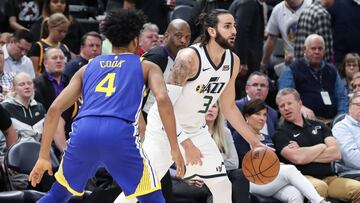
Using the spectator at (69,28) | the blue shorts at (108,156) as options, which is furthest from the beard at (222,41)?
the spectator at (69,28)

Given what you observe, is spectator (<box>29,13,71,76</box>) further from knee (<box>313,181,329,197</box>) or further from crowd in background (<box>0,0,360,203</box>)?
knee (<box>313,181,329,197</box>)

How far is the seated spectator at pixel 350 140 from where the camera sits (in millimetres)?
9219

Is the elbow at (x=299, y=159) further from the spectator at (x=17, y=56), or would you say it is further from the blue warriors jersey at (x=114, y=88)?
the spectator at (x=17, y=56)

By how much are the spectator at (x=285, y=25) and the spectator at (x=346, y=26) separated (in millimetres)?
432

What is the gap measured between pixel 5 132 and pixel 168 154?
2.30 metres

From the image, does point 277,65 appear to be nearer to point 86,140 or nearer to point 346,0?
point 346,0

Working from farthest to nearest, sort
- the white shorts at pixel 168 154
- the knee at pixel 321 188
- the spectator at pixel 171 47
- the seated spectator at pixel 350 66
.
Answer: the seated spectator at pixel 350 66 < the knee at pixel 321 188 < the spectator at pixel 171 47 < the white shorts at pixel 168 154

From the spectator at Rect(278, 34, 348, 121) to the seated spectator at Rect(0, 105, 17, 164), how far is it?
11.6ft

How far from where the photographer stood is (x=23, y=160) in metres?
8.18

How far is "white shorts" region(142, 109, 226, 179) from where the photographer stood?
7.04 metres

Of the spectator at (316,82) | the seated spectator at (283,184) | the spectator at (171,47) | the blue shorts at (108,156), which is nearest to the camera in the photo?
the blue shorts at (108,156)

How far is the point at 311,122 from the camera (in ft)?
30.7

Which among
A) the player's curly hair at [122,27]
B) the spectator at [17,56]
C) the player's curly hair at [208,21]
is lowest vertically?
the spectator at [17,56]

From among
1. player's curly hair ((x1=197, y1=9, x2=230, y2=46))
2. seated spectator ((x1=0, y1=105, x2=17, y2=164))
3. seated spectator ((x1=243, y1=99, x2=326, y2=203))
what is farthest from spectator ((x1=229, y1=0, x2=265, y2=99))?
player's curly hair ((x1=197, y1=9, x2=230, y2=46))
